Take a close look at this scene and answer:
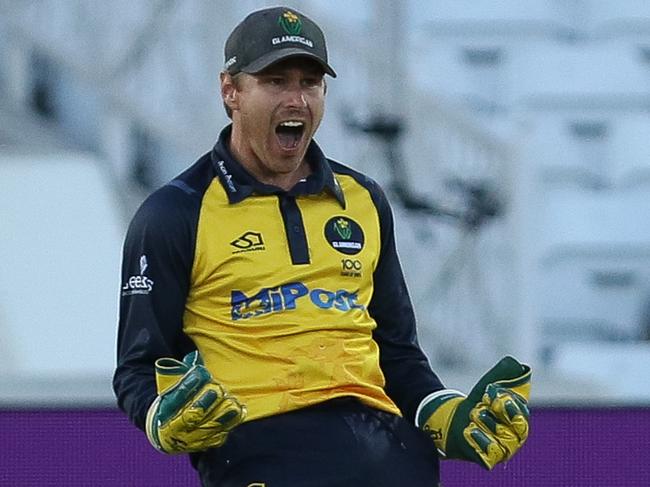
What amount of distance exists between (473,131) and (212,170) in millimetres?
3122

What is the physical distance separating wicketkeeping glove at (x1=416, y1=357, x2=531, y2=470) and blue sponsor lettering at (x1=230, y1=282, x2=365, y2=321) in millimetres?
210

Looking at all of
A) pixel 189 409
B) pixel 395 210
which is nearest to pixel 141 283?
pixel 189 409

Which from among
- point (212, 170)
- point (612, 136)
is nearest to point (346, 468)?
point (212, 170)

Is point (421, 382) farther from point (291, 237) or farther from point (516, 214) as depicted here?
point (516, 214)

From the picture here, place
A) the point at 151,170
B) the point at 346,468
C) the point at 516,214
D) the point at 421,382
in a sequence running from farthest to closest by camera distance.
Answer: the point at 151,170 → the point at 516,214 → the point at 421,382 → the point at 346,468

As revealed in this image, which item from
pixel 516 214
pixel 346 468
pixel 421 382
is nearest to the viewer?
pixel 346 468

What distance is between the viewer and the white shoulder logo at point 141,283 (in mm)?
2027

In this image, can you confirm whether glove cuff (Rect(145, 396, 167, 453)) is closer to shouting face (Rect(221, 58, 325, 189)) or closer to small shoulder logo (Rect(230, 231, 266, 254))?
small shoulder logo (Rect(230, 231, 266, 254))

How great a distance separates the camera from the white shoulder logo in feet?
6.65

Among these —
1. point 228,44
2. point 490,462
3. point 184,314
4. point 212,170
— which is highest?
point 228,44

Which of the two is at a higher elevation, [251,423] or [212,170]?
[212,170]

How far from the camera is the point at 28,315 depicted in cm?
443

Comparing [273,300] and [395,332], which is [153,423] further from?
[395,332]

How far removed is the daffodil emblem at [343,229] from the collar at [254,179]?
0.10 feet
